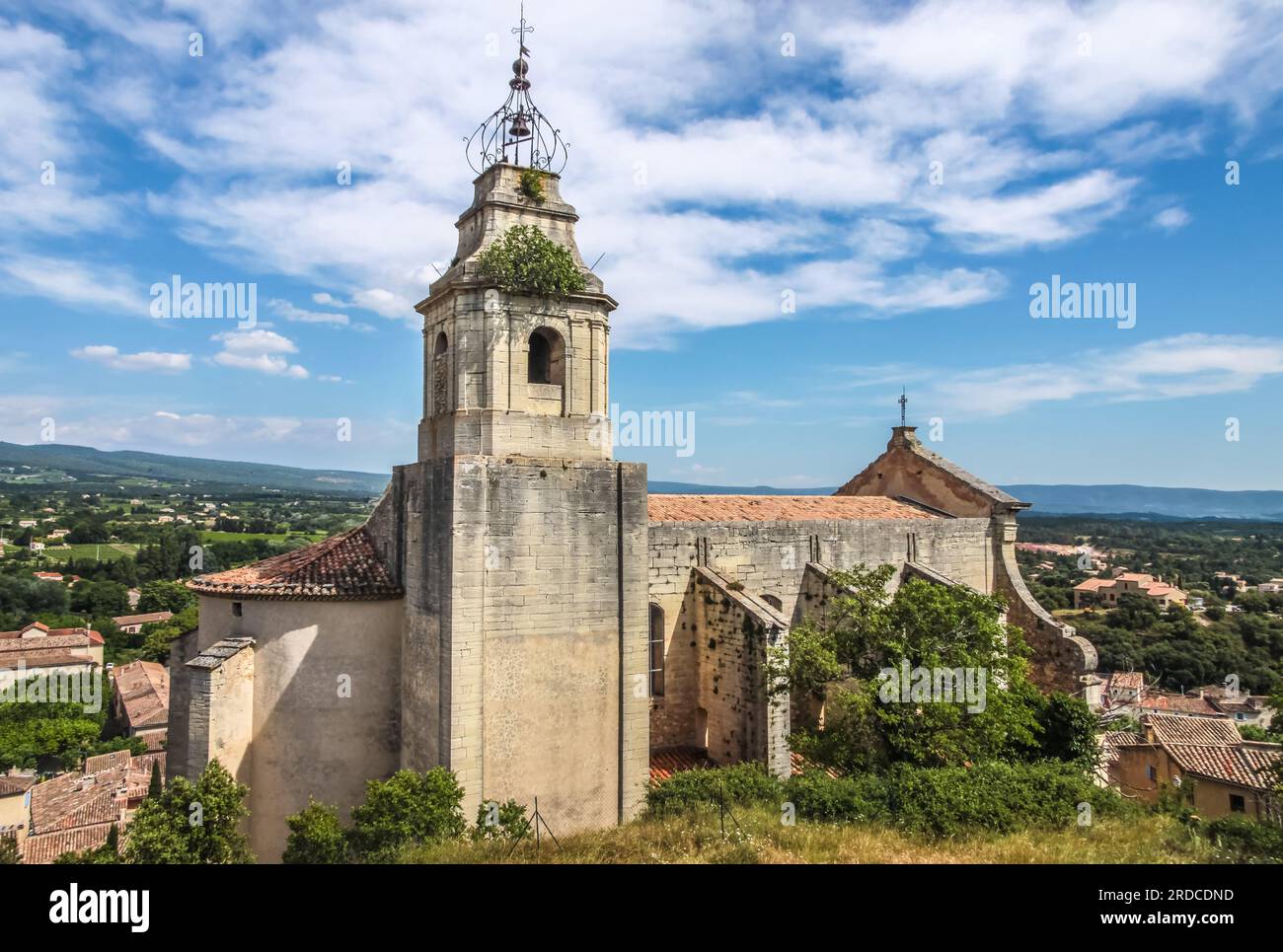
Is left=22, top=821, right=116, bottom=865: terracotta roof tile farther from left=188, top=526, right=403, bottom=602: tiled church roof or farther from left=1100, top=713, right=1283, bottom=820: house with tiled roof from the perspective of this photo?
left=1100, top=713, right=1283, bottom=820: house with tiled roof

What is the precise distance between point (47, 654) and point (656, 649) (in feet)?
207

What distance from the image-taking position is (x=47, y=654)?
60844 millimetres

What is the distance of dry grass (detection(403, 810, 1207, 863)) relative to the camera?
10258 millimetres

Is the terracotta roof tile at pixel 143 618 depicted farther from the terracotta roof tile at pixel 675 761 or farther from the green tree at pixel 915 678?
the green tree at pixel 915 678

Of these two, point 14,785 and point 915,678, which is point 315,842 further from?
point 14,785

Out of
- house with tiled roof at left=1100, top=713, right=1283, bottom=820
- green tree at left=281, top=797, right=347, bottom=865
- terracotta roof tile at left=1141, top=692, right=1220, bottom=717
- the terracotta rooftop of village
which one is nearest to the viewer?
green tree at left=281, top=797, right=347, bottom=865

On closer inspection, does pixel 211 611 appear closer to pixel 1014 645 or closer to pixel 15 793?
pixel 1014 645

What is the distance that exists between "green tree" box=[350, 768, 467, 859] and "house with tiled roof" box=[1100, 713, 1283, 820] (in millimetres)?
16188

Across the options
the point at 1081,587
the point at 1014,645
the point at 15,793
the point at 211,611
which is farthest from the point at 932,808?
the point at 1081,587

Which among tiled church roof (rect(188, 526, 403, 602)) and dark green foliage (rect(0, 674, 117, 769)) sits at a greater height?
tiled church roof (rect(188, 526, 403, 602))

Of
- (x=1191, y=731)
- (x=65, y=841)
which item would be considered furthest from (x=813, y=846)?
(x=65, y=841)

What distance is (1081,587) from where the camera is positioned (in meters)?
89.3

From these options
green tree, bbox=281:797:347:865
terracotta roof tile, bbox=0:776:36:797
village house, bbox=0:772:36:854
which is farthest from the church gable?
terracotta roof tile, bbox=0:776:36:797

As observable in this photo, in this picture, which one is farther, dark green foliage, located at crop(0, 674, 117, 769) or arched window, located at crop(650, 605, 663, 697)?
dark green foliage, located at crop(0, 674, 117, 769)
